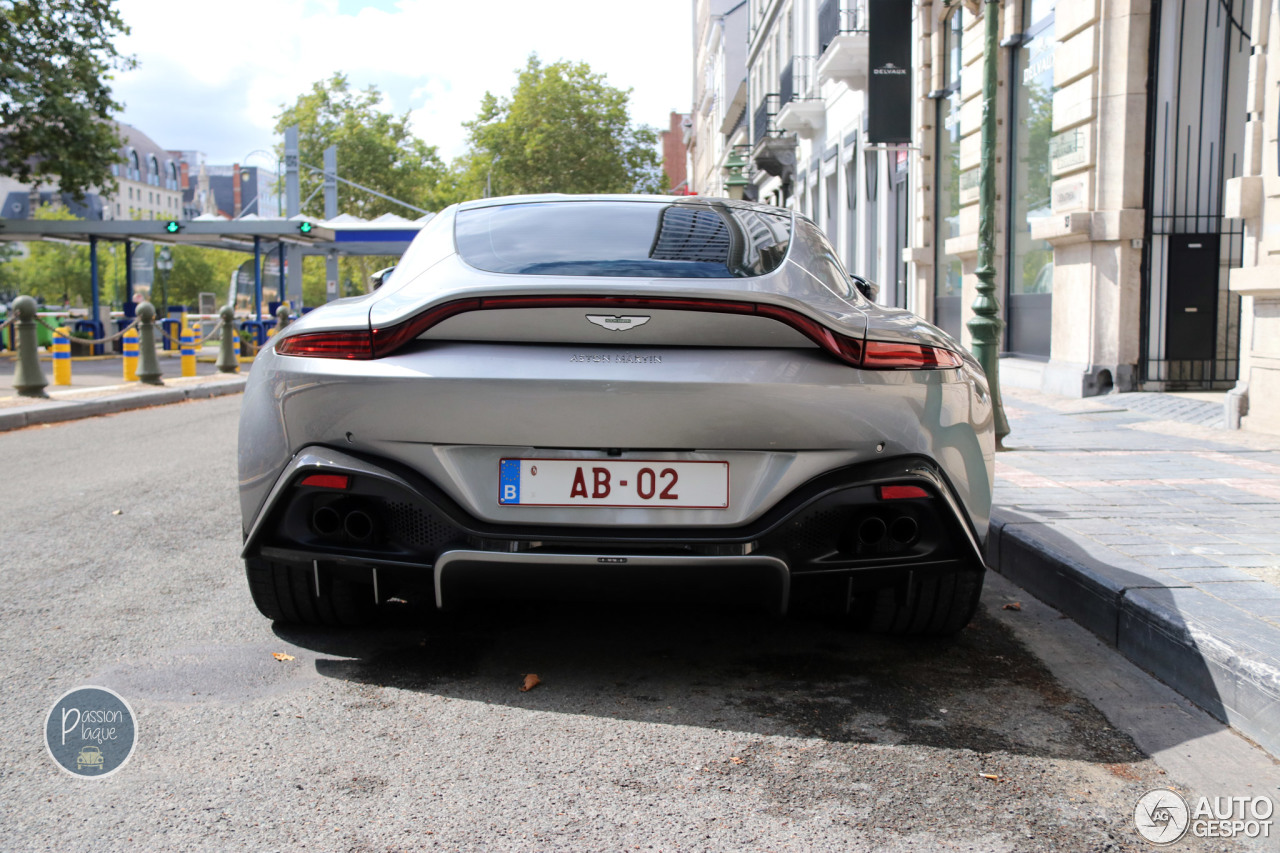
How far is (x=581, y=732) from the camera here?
2889 millimetres

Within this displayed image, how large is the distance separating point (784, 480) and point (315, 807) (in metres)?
1.39

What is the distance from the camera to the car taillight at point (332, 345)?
3109mm

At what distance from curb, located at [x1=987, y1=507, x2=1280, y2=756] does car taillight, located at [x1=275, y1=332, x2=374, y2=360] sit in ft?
8.03

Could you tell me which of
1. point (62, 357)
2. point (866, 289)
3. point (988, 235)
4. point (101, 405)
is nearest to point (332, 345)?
point (866, 289)

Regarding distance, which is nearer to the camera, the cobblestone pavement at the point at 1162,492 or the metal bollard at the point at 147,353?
the cobblestone pavement at the point at 1162,492

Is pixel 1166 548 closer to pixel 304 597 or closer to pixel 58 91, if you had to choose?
pixel 304 597

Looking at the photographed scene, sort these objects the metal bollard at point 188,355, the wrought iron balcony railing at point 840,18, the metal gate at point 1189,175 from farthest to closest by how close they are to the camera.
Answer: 1. the wrought iron balcony railing at point 840,18
2. the metal bollard at point 188,355
3. the metal gate at point 1189,175

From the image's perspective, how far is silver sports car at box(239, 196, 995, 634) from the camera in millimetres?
2979

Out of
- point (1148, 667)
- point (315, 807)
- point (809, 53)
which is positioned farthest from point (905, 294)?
point (315, 807)

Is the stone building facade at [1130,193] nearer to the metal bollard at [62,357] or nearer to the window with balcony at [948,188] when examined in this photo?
the window with balcony at [948,188]

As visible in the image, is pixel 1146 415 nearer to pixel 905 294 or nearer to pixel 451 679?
pixel 451 679

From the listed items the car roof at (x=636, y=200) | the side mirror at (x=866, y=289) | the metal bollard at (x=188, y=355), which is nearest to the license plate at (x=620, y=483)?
the car roof at (x=636, y=200)

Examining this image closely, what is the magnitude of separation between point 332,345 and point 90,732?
1152 millimetres

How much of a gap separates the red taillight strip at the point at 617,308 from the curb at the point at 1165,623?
3.66 ft
